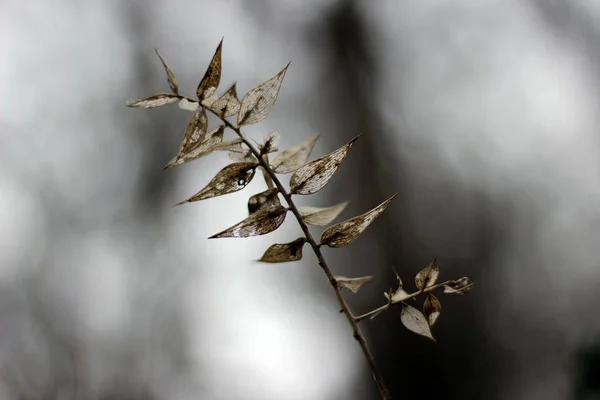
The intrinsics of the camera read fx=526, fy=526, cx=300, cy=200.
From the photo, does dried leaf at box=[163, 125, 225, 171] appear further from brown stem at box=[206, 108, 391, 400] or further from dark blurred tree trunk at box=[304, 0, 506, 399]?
dark blurred tree trunk at box=[304, 0, 506, 399]

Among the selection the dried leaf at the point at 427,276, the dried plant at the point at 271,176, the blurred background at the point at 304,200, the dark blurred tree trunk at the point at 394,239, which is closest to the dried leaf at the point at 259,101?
the dried plant at the point at 271,176

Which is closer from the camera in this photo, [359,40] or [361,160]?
[361,160]

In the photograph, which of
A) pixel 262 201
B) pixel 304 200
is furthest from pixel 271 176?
pixel 304 200

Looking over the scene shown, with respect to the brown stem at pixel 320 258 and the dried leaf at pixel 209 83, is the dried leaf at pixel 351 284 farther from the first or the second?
the dried leaf at pixel 209 83

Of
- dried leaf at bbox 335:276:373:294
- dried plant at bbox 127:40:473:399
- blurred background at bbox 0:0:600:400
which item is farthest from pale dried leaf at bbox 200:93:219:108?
blurred background at bbox 0:0:600:400

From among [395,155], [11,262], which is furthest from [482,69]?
[11,262]

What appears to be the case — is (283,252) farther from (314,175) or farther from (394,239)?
(394,239)

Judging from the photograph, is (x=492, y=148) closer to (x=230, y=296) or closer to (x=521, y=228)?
(x=521, y=228)
